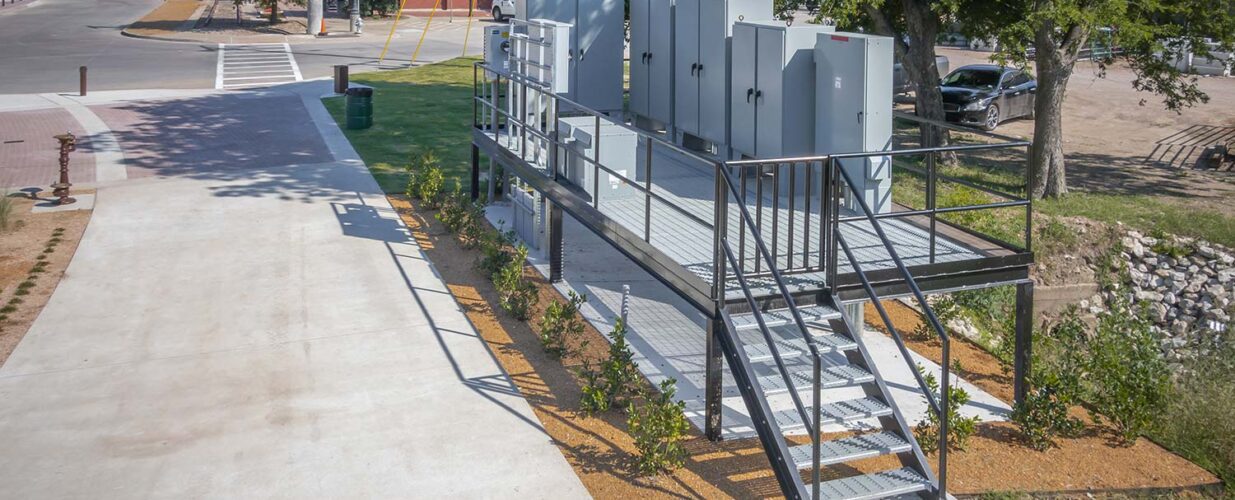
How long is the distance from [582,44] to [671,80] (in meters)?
2.15

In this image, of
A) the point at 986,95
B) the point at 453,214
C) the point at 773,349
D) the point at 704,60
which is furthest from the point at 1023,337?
the point at 986,95

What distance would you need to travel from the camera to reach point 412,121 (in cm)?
2378

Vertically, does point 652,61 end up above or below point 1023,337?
above

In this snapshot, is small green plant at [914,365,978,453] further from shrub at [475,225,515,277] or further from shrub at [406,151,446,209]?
shrub at [406,151,446,209]

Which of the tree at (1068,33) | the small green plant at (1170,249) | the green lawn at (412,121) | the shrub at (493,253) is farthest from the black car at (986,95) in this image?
the shrub at (493,253)

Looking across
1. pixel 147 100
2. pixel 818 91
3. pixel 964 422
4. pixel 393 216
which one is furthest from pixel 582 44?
pixel 147 100

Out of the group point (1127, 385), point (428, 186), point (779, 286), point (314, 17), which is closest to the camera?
point (779, 286)

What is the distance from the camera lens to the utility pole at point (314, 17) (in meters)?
43.8

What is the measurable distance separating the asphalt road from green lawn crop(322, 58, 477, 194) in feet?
10.7

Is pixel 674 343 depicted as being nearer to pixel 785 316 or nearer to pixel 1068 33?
pixel 785 316

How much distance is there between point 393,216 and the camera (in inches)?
639

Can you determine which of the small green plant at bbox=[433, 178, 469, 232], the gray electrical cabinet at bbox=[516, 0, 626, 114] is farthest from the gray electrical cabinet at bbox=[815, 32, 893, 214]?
the gray electrical cabinet at bbox=[516, 0, 626, 114]

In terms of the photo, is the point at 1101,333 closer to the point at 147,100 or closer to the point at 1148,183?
the point at 1148,183

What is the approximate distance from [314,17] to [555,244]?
33.5 m
